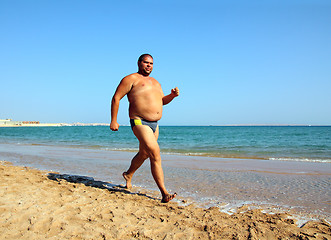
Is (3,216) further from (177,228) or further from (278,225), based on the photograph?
(278,225)

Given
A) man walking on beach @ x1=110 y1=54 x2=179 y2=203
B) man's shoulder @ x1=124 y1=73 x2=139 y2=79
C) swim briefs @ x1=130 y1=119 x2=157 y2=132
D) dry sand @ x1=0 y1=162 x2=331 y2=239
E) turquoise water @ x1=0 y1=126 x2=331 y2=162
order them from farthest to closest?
turquoise water @ x1=0 y1=126 x2=331 y2=162
man's shoulder @ x1=124 y1=73 x2=139 y2=79
swim briefs @ x1=130 y1=119 x2=157 y2=132
man walking on beach @ x1=110 y1=54 x2=179 y2=203
dry sand @ x1=0 y1=162 x2=331 y2=239

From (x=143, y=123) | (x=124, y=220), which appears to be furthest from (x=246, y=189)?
(x=124, y=220)

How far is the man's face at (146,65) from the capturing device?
151 inches

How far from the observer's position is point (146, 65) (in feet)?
12.6

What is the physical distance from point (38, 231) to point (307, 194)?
3886 millimetres

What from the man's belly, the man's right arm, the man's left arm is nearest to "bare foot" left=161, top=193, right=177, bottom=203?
the man's belly

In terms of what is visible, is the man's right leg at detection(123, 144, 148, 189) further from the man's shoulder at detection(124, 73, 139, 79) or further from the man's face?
the man's face

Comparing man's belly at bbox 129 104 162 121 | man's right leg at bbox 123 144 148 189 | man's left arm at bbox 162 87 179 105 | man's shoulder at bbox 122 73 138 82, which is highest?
man's shoulder at bbox 122 73 138 82

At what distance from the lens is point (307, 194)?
416 centimetres

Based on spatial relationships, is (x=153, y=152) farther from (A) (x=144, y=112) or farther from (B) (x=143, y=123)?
(A) (x=144, y=112)

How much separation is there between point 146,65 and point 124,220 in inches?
→ 86.0

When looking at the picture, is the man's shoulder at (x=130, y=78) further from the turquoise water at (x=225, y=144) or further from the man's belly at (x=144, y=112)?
the turquoise water at (x=225, y=144)

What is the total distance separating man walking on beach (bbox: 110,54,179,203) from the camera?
11.6 feet

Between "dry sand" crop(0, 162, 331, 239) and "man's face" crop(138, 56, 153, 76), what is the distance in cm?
185
